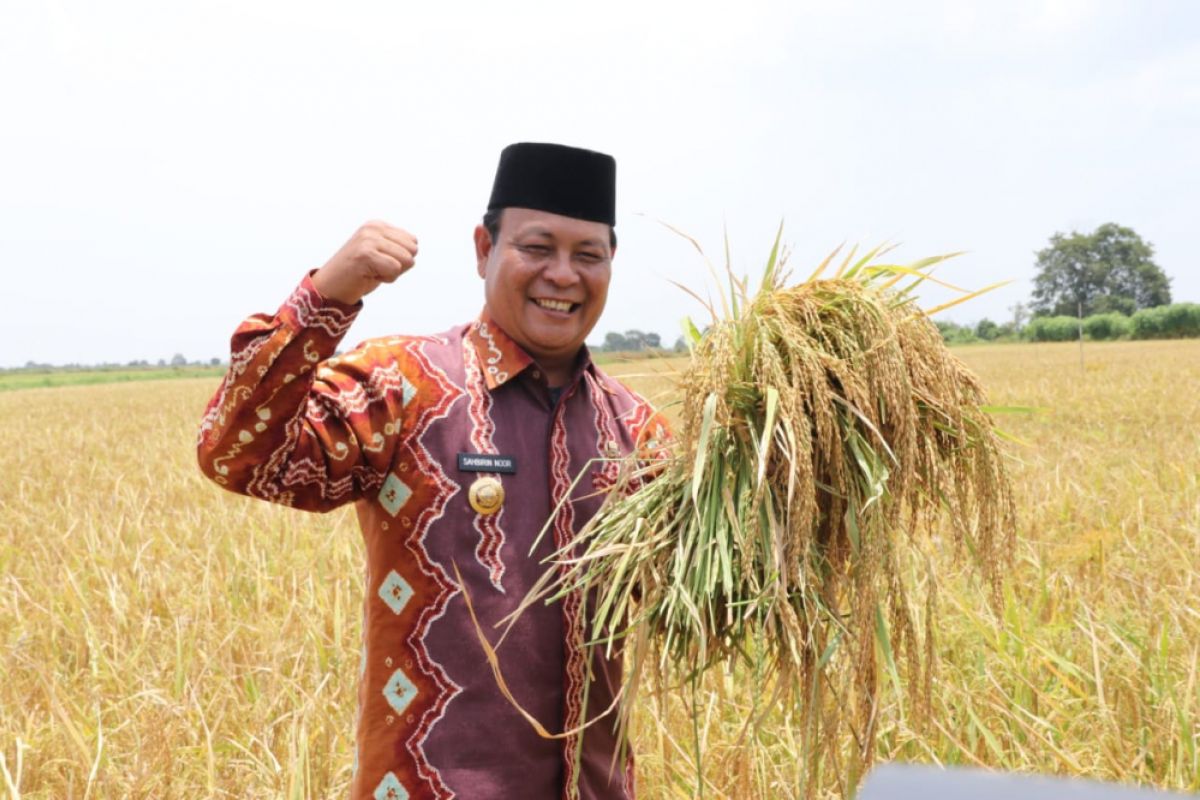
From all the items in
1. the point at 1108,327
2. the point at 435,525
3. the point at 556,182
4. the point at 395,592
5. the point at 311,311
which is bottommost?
the point at 395,592

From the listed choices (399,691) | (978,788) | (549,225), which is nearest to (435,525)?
(399,691)

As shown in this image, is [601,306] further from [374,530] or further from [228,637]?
[228,637]

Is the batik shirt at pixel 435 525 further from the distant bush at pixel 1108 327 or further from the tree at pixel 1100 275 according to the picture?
the tree at pixel 1100 275

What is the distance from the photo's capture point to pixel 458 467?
1.73 metres

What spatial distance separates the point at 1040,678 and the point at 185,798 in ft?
7.21

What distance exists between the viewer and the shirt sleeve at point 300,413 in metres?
1.57

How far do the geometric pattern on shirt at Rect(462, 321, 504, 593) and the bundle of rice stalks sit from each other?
0.22 metres

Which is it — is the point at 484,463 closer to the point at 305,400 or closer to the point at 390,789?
the point at 305,400

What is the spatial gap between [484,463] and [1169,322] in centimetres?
5750

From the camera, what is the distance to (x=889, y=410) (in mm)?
1452

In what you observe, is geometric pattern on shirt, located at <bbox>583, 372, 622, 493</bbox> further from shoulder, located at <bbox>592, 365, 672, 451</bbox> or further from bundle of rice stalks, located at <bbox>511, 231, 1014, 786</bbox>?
bundle of rice stalks, located at <bbox>511, 231, 1014, 786</bbox>

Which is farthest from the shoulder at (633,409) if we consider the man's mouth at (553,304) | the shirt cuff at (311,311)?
the shirt cuff at (311,311)

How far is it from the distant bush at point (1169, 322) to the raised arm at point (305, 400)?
55490 mm

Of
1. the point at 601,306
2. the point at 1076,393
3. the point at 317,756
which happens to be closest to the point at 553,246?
the point at 601,306
